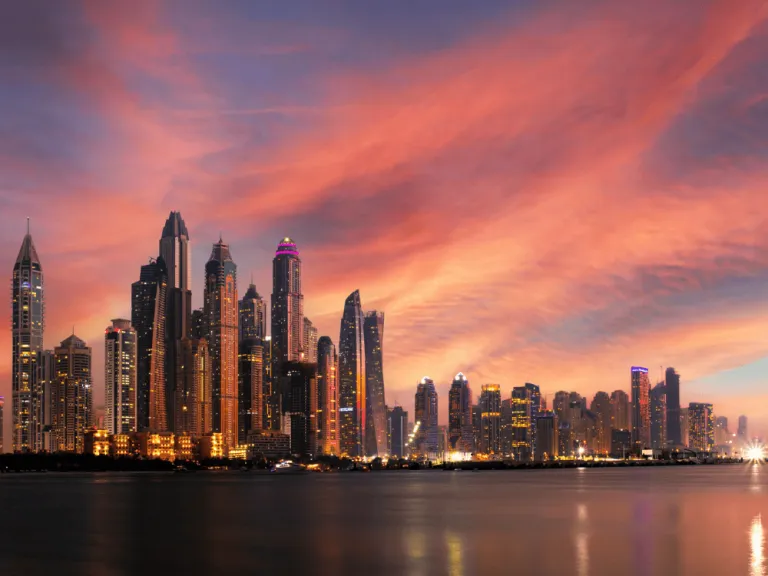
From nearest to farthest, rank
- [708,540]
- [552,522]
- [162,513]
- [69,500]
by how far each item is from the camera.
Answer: [708,540] → [552,522] → [162,513] → [69,500]

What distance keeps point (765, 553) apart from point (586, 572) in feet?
51.4

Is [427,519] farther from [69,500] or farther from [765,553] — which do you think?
[69,500]

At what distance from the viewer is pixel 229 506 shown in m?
127

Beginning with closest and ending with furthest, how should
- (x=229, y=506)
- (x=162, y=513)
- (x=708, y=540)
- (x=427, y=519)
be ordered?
(x=708, y=540), (x=427, y=519), (x=162, y=513), (x=229, y=506)

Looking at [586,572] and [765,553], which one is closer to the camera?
[586,572]

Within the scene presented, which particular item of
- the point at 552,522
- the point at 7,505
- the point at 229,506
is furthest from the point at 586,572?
the point at 7,505

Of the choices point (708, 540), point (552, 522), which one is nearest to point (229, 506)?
point (552, 522)

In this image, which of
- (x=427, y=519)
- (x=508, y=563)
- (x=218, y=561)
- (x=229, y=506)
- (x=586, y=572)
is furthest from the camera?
(x=229, y=506)

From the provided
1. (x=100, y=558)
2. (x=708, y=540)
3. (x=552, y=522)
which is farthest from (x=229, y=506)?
(x=708, y=540)

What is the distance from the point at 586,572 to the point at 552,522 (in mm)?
38042

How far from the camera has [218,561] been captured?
60188 mm

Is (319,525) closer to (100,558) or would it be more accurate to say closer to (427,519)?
(427,519)

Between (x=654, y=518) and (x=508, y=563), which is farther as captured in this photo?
(x=654, y=518)

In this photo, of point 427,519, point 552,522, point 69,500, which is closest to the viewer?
point 552,522
